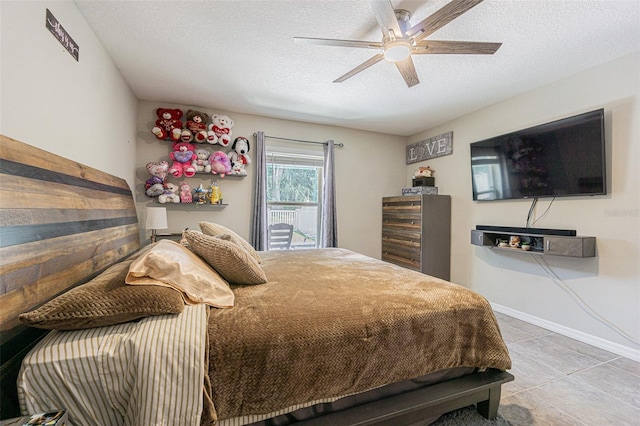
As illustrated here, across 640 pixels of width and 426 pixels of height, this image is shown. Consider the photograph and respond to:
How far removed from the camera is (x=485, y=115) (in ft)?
11.4

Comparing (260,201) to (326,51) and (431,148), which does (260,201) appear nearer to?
(326,51)

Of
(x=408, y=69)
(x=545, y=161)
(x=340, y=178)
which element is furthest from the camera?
(x=340, y=178)

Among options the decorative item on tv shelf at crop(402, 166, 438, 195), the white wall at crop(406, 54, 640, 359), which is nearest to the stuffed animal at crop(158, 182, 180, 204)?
the decorative item on tv shelf at crop(402, 166, 438, 195)

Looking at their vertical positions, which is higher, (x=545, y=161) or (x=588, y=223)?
(x=545, y=161)

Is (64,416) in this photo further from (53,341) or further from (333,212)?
(333,212)

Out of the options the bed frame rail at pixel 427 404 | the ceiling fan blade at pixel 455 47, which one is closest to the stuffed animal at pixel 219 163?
the ceiling fan blade at pixel 455 47

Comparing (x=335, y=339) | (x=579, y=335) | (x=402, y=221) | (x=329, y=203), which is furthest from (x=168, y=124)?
(x=579, y=335)

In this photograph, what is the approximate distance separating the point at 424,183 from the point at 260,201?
2.53 m

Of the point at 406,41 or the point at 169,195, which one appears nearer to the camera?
the point at 406,41

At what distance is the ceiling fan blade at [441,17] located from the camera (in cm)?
142

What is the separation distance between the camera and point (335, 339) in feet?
3.78

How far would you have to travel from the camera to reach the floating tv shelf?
239 centimetres

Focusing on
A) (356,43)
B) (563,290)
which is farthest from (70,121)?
(563,290)

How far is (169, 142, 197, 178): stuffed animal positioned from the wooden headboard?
153cm
